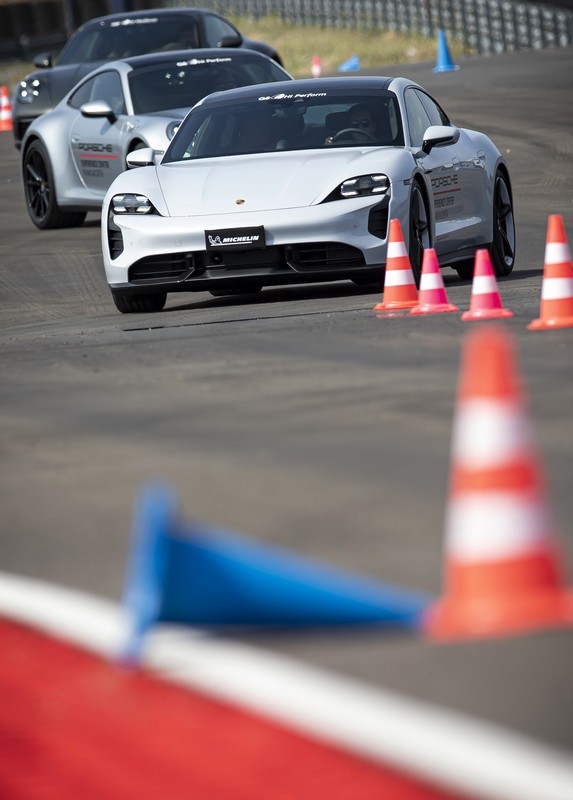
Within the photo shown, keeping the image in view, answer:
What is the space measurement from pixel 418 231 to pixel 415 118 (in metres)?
1.38

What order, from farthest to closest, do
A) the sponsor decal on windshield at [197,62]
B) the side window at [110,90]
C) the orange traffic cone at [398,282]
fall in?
the sponsor decal on windshield at [197,62] → the side window at [110,90] → the orange traffic cone at [398,282]

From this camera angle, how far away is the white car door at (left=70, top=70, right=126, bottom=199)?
16.1 m

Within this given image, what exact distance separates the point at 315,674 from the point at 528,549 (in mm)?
572

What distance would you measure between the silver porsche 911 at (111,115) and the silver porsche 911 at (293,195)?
317 cm

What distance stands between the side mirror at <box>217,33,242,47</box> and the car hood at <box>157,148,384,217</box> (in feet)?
27.2

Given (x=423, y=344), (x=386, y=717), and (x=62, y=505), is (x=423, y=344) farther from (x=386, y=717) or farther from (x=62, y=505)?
(x=386, y=717)

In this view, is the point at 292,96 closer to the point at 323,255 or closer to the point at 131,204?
the point at 131,204

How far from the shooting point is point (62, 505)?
5609 mm

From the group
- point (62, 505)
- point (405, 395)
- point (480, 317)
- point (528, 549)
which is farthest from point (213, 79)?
point (528, 549)

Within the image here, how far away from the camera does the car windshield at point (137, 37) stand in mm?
20641

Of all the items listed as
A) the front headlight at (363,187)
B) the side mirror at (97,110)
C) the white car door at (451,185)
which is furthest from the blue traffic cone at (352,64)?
the front headlight at (363,187)

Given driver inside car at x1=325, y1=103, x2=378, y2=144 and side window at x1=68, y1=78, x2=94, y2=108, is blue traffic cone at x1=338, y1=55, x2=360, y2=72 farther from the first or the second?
driver inside car at x1=325, y1=103, x2=378, y2=144

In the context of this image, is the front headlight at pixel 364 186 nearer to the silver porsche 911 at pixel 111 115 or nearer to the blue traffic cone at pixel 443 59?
the silver porsche 911 at pixel 111 115

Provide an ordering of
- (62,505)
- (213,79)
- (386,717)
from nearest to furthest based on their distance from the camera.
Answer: (386,717), (62,505), (213,79)
